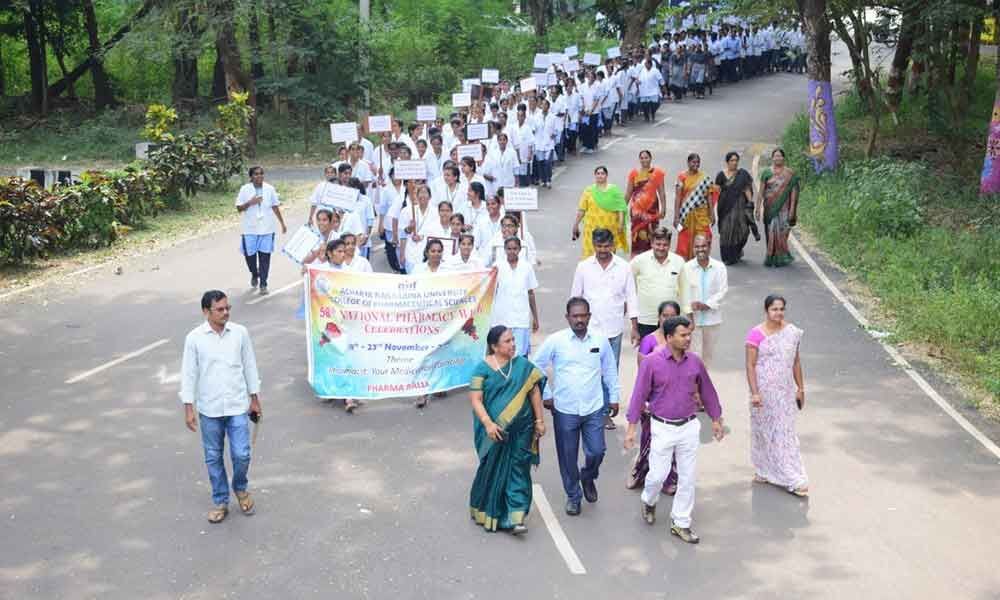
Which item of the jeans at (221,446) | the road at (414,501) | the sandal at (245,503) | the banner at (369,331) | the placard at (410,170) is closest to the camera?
the road at (414,501)

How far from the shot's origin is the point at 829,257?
57.7 ft

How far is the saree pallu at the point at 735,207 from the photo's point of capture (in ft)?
53.6

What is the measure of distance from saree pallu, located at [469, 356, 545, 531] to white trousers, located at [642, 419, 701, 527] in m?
0.83

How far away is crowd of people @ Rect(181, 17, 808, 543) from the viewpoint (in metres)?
8.44

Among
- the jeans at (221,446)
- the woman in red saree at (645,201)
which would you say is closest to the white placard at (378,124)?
the woman in red saree at (645,201)

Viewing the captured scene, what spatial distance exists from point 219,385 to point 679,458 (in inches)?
128

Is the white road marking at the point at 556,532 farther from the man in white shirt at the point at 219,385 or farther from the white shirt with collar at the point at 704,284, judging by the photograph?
the white shirt with collar at the point at 704,284

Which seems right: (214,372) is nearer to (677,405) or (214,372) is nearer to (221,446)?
(221,446)

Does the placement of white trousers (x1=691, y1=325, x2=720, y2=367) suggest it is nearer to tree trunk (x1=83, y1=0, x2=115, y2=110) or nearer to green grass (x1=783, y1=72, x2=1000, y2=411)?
green grass (x1=783, y1=72, x2=1000, y2=411)

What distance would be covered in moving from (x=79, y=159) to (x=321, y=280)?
24460mm

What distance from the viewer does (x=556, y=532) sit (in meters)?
8.69

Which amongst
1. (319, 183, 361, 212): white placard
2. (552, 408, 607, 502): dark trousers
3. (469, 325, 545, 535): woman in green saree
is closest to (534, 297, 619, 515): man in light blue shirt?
(552, 408, 607, 502): dark trousers

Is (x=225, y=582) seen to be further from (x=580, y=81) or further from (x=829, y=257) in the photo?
(x=580, y=81)

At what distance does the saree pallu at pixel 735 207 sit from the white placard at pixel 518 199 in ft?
12.5
